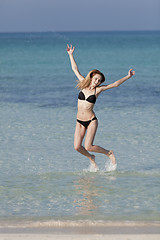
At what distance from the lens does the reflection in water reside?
6594 mm

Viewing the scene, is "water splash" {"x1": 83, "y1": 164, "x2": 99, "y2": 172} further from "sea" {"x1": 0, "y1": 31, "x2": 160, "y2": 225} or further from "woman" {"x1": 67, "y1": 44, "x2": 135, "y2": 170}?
"woman" {"x1": 67, "y1": 44, "x2": 135, "y2": 170}

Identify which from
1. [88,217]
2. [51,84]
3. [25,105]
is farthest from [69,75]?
[88,217]

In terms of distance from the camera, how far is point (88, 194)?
7.24 metres

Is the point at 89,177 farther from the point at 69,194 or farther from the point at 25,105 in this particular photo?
the point at 25,105

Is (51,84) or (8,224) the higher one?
(51,84)

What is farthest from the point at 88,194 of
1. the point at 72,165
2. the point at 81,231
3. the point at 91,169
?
the point at 72,165

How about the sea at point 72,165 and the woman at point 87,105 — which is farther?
the woman at point 87,105

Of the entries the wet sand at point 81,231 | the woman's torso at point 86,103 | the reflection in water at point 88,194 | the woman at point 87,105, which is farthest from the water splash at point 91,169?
the wet sand at point 81,231

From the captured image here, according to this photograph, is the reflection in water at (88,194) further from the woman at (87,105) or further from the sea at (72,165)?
the woman at (87,105)

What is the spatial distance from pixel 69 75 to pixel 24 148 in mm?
19873

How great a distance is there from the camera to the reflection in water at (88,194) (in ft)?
21.6

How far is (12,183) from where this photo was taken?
7.83 metres

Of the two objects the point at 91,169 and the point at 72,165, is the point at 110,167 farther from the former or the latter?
the point at 72,165

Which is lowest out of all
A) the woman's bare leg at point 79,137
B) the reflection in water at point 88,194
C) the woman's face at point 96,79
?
the reflection in water at point 88,194
